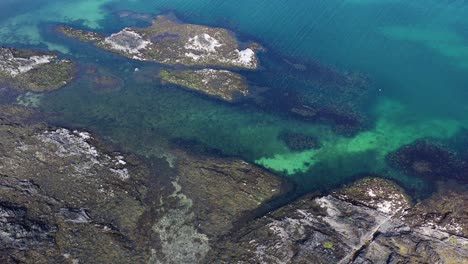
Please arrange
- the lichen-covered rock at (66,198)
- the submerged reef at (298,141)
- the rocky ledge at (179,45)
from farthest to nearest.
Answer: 1. the rocky ledge at (179,45)
2. the submerged reef at (298,141)
3. the lichen-covered rock at (66,198)

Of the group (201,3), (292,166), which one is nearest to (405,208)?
(292,166)

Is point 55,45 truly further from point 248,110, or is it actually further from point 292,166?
point 292,166

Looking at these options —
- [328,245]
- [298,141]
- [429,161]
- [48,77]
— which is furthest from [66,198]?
[429,161]

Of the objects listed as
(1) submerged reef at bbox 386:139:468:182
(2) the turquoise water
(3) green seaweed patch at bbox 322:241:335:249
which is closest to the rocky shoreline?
(3) green seaweed patch at bbox 322:241:335:249

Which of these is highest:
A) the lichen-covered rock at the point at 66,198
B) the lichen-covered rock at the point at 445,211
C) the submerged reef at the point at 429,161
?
the submerged reef at the point at 429,161

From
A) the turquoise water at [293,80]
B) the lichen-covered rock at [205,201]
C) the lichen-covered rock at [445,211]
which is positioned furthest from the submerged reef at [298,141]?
the lichen-covered rock at [445,211]

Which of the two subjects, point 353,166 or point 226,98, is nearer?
point 353,166

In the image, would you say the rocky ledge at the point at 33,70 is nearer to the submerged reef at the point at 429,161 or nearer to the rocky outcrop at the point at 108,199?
the rocky outcrop at the point at 108,199
